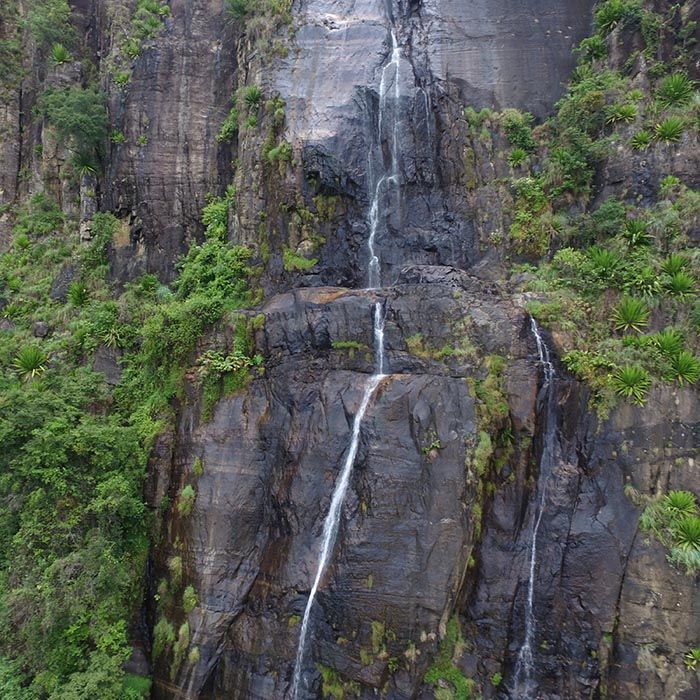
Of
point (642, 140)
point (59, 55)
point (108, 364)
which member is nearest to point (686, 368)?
point (642, 140)

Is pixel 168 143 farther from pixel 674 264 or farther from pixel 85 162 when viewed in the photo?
pixel 674 264

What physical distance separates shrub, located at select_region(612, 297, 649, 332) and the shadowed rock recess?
0.95 ft

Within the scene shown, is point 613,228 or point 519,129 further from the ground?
point 519,129

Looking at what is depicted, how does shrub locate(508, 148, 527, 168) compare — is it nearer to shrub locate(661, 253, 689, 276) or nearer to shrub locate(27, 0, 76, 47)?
shrub locate(661, 253, 689, 276)

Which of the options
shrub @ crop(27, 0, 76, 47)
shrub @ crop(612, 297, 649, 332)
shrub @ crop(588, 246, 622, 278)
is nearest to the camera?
shrub @ crop(612, 297, 649, 332)


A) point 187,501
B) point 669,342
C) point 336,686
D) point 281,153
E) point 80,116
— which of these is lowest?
point 336,686

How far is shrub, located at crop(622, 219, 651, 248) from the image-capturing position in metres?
11.8

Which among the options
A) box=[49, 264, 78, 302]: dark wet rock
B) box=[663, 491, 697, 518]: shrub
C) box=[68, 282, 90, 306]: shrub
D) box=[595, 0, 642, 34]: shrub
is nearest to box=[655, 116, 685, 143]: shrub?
box=[595, 0, 642, 34]: shrub

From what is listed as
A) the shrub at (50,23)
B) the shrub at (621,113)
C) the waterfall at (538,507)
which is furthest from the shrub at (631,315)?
the shrub at (50,23)

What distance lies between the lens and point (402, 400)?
34.6ft

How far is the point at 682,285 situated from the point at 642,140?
14.9 feet

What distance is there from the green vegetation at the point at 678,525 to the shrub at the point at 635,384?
1869 millimetres

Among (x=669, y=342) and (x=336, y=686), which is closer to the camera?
(x=336, y=686)

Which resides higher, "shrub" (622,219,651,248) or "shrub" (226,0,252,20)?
"shrub" (226,0,252,20)
